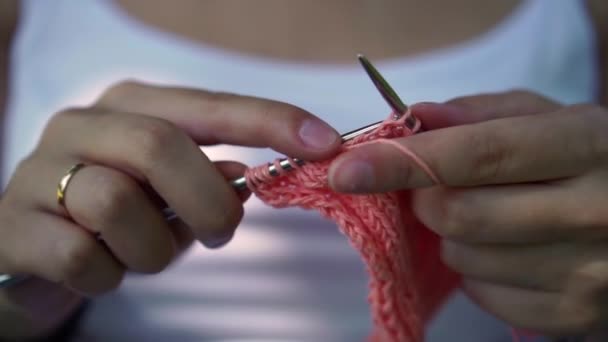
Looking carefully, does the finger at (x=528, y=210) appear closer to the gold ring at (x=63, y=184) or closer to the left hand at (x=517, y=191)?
the left hand at (x=517, y=191)

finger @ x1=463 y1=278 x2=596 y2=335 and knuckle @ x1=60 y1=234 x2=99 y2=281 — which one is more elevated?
knuckle @ x1=60 y1=234 x2=99 y2=281

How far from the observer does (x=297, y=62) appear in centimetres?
78

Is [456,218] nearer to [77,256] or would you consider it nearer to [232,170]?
[232,170]

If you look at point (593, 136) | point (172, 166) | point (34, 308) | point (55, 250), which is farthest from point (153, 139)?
point (593, 136)

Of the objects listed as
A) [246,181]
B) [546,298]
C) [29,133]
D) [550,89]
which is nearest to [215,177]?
[246,181]

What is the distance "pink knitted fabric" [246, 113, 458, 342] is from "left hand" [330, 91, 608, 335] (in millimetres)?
27

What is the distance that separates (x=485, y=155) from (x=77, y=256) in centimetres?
36

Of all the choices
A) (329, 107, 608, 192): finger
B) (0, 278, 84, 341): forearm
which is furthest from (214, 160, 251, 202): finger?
(0, 278, 84, 341): forearm

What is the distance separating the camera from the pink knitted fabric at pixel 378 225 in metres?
0.47

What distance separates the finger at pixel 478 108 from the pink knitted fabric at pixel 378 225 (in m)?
0.03

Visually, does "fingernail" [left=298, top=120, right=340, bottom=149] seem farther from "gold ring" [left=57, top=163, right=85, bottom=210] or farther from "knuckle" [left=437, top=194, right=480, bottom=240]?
"gold ring" [left=57, top=163, right=85, bottom=210]

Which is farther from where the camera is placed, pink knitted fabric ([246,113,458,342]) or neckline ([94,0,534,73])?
neckline ([94,0,534,73])

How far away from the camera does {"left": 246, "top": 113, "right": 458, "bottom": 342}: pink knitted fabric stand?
470mm

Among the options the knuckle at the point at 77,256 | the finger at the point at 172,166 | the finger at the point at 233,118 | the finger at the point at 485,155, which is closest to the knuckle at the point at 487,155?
the finger at the point at 485,155
